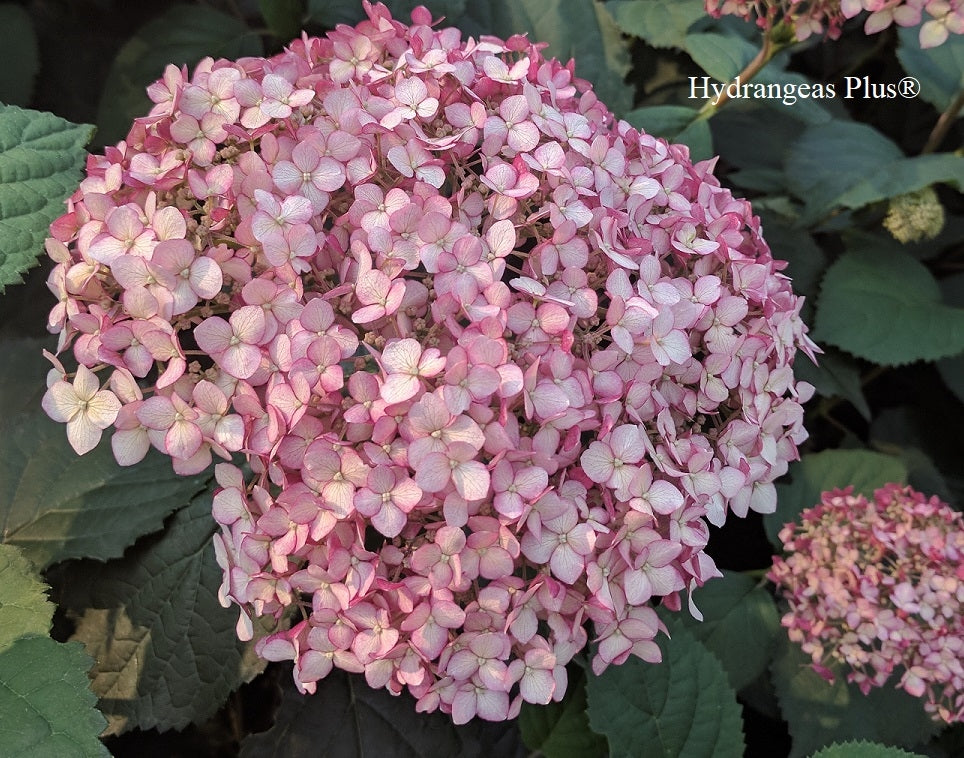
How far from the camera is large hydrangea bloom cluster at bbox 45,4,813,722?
719mm

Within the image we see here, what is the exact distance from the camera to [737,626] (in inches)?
50.9

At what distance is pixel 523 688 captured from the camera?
79 cm

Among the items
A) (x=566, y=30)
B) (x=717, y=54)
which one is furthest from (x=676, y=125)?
(x=566, y=30)

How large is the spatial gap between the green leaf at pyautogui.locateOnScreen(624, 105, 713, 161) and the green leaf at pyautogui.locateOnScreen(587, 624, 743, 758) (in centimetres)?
74

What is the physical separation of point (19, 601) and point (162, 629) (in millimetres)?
209

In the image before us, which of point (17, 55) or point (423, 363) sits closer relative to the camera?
point (423, 363)

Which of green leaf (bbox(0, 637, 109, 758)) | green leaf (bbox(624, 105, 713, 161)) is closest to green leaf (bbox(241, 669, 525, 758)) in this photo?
green leaf (bbox(0, 637, 109, 758))

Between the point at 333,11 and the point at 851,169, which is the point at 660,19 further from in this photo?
the point at 333,11

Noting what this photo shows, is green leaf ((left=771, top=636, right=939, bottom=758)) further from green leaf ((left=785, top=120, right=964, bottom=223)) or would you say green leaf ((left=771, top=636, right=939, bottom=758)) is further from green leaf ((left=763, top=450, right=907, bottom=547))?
green leaf ((left=785, top=120, right=964, bottom=223))

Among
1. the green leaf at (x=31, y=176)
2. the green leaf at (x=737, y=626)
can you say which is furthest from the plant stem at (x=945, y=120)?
the green leaf at (x=31, y=176)

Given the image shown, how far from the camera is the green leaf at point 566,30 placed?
56.0 inches

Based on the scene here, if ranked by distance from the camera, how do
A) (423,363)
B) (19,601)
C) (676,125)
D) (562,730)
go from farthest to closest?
(676,125), (562,730), (19,601), (423,363)

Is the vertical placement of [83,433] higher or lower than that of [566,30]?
lower

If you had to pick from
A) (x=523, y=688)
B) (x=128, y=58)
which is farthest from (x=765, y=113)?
(x=523, y=688)
